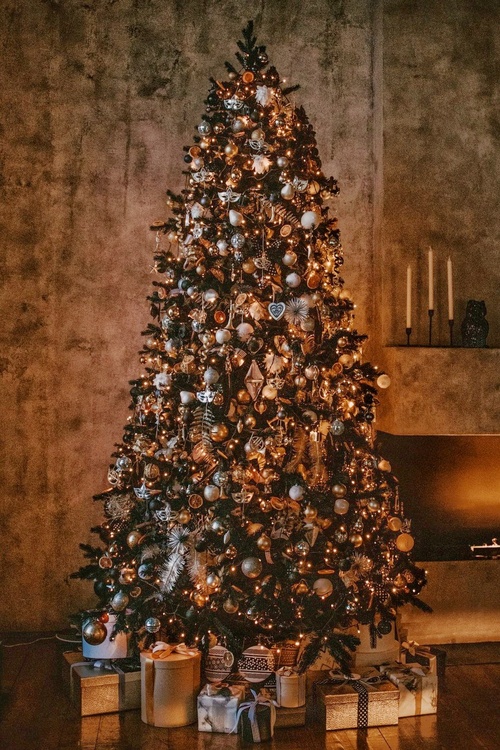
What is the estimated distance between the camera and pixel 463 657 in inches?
164

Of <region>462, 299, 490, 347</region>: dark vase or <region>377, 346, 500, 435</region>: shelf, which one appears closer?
<region>377, 346, 500, 435</region>: shelf

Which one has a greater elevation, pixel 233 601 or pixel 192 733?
pixel 233 601

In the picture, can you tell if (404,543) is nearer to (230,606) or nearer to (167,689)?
(230,606)

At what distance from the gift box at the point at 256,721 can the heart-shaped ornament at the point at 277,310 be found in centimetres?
157

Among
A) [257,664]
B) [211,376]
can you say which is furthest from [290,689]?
[211,376]

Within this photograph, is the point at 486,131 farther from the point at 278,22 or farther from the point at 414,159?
the point at 278,22

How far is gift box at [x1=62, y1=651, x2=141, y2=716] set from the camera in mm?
3379

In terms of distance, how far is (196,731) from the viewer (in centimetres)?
323

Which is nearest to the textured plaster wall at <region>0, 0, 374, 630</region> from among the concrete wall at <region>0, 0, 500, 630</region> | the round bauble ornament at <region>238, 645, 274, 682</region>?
the concrete wall at <region>0, 0, 500, 630</region>

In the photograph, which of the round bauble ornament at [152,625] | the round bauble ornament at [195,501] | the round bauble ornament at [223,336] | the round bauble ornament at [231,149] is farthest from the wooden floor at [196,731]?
the round bauble ornament at [231,149]

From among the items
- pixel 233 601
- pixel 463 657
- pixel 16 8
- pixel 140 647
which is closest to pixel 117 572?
pixel 140 647

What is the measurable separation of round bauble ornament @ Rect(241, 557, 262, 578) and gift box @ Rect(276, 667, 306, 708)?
461mm

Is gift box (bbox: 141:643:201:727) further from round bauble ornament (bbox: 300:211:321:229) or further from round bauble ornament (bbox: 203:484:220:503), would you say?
round bauble ornament (bbox: 300:211:321:229)

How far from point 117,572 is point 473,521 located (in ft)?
7.26
